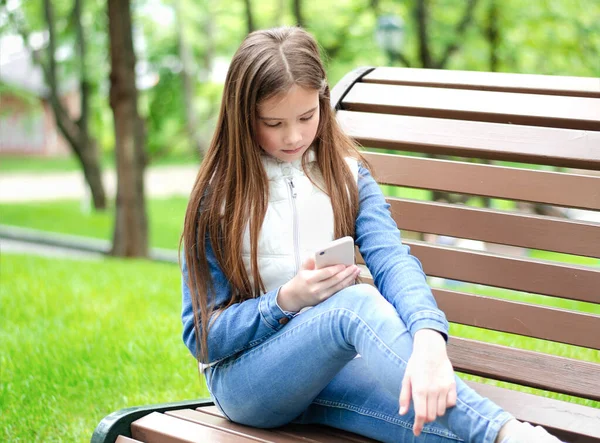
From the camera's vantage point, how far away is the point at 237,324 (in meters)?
2.18

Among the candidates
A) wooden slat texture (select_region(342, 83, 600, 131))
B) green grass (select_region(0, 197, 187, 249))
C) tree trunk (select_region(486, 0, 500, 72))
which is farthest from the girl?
green grass (select_region(0, 197, 187, 249))

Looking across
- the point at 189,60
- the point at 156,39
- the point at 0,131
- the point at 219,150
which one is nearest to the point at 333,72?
the point at 189,60

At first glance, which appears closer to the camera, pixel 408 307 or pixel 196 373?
pixel 408 307

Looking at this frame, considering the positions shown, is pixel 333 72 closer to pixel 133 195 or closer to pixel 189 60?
pixel 133 195

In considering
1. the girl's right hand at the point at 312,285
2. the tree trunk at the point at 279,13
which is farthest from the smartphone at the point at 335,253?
the tree trunk at the point at 279,13

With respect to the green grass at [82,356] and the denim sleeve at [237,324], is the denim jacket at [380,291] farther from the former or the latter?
the green grass at [82,356]

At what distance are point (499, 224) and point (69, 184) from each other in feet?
100

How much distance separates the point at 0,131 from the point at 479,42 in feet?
103

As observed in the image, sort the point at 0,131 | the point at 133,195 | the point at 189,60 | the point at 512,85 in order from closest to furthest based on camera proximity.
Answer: the point at 512,85, the point at 133,195, the point at 189,60, the point at 0,131

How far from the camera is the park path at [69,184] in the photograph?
28.3 metres

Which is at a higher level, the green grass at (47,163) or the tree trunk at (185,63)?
the tree trunk at (185,63)

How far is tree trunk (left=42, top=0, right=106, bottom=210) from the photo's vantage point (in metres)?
15.1

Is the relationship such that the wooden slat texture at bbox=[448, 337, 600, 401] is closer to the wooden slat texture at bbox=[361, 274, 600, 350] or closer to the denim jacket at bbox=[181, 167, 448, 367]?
the wooden slat texture at bbox=[361, 274, 600, 350]

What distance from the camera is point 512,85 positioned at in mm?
2910
